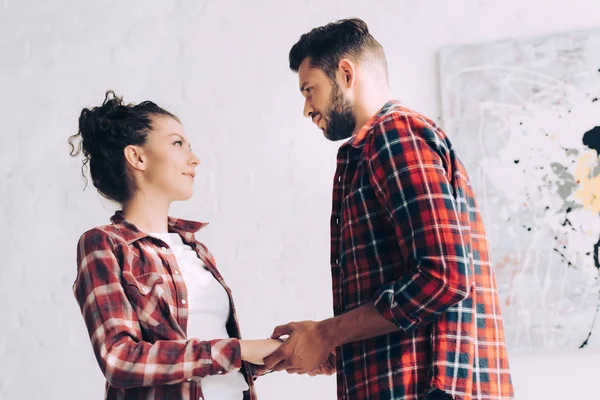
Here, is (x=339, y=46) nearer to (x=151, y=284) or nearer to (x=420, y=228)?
(x=420, y=228)

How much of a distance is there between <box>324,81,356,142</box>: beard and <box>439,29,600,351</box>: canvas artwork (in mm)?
1106

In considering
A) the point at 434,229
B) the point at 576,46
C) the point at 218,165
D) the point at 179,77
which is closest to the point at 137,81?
the point at 179,77

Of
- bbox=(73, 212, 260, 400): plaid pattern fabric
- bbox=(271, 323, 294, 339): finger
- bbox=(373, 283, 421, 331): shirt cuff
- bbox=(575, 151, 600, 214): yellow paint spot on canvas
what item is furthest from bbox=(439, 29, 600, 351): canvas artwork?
bbox=(373, 283, 421, 331): shirt cuff

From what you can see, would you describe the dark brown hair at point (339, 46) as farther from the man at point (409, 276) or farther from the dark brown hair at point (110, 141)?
the dark brown hair at point (110, 141)

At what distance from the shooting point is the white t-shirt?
6.06 feet

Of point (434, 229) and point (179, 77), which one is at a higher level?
point (179, 77)

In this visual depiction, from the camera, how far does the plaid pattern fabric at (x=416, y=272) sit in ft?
4.74

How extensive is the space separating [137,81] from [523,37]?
152 cm

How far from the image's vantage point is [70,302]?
306 cm

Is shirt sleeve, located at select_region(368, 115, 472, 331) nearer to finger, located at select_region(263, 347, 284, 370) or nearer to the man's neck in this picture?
the man's neck

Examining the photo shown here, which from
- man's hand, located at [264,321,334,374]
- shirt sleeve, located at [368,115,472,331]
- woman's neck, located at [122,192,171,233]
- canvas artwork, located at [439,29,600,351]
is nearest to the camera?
shirt sleeve, located at [368,115,472,331]

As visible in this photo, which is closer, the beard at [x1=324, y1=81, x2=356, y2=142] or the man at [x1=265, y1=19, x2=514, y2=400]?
the man at [x1=265, y1=19, x2=514, y2=400]

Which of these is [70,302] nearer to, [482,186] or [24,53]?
[24,53]

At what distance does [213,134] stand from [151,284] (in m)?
1.28
